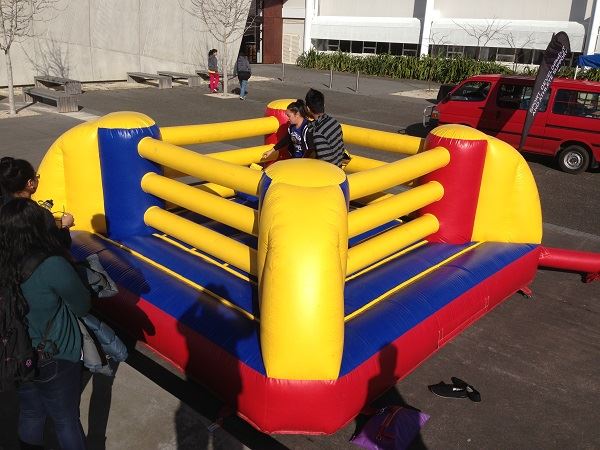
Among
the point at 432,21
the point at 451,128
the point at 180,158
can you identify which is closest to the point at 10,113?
the point at 180,158

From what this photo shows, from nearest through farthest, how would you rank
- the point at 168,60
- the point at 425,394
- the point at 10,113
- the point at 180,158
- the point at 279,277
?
1. the point at 279,277
2. the point at 425,394
3. the point at 180,158
4. the point at 10,113
5. the point at 168,60

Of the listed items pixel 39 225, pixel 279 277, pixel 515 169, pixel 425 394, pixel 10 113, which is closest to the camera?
pixel 39 225

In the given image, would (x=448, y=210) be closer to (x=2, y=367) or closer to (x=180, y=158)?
(x=180, y=158)


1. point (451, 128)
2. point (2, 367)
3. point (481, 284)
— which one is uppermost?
point (451, 128)

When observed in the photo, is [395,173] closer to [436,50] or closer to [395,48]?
[436,50]

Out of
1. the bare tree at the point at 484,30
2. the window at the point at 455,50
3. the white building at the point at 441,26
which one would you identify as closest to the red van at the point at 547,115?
the white building at the point at 441,26

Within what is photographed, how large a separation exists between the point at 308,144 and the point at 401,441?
10.4ft

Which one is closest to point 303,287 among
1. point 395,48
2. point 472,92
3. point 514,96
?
point 514,96

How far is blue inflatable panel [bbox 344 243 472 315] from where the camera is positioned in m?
4.37

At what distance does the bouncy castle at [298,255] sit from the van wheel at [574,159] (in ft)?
19.2

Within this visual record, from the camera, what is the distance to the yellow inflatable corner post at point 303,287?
11.0ft

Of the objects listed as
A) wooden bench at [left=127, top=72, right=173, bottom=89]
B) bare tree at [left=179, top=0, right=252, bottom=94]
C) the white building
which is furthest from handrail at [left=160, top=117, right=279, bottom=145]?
the white building

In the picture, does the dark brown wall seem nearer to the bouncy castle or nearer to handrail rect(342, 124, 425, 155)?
the bouncy castle

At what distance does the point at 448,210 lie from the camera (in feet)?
18.5
